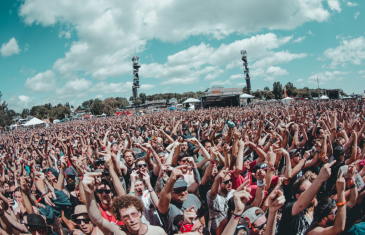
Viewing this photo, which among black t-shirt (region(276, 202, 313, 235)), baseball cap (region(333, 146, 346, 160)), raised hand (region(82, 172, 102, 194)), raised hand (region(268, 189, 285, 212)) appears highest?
raised hand (region(82, 172, 102, 194))

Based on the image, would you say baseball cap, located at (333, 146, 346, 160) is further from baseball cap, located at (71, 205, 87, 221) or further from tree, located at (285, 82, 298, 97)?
tree, located at (285, 82, 298, 97)

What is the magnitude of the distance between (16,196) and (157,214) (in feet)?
9.43

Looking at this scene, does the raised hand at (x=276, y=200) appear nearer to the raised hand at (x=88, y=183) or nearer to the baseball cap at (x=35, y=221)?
the raised hand at (x=88, y=183)

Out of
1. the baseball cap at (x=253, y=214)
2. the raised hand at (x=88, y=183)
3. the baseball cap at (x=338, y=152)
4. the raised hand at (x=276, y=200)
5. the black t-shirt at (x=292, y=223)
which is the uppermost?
the raised hand at (x=88, y=183)

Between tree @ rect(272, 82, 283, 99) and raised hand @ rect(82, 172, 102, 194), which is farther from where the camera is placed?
tree @ rect(272, 82, 283, 99)

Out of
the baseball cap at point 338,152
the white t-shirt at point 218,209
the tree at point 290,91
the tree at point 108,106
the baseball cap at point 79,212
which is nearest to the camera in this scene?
the baseball cap at point 79,212

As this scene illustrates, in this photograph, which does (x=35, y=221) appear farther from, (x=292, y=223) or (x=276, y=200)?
(x=292, y=223)

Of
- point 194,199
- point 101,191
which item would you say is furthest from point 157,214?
point 101,191

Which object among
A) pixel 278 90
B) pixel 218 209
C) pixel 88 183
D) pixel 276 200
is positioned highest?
pixel 278 90

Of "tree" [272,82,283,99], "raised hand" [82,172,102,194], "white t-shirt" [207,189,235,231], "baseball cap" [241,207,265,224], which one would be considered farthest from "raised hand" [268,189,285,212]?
"tree" [272,82,283,99]

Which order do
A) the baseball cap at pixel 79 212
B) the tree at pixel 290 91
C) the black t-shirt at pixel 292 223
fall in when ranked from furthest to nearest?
1. the tree at pixel 290 91
2. the baseball cap at pixel 79 212
3. the black t-shirt at pixel 292 223

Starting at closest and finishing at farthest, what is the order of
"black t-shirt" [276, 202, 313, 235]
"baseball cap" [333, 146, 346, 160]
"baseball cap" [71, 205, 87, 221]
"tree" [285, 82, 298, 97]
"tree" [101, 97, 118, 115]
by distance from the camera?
"black t-shirt" [276, 202, 313, 235] < "baseball cap" [71, 205, 87, 221] < "baseball cap" [333, 146, 346, 160] < "tree" [101, 97, 118, 115] < "tree" [285, 82, 298, 97]

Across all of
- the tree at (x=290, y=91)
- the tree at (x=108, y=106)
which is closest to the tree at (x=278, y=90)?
the tree at (x=290, y=91)

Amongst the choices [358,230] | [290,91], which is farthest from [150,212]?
[290,91]
